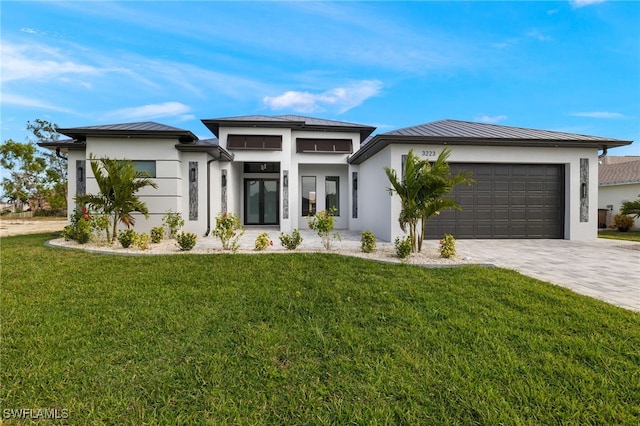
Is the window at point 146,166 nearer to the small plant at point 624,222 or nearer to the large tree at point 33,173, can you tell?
the large tree at point 33,173

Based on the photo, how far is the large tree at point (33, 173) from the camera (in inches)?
973

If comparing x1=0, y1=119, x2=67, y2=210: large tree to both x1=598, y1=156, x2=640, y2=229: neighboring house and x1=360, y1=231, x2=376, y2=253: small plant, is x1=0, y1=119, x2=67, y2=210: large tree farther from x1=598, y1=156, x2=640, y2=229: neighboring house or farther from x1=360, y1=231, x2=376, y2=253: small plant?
x1=598, y1=156, x2=640, y2=229: neighboring house

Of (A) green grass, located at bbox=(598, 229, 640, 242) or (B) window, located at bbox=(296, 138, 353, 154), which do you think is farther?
(B) window, located at bbox=(296, 138, 353, 154)

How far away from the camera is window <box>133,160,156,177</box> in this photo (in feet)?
33.9

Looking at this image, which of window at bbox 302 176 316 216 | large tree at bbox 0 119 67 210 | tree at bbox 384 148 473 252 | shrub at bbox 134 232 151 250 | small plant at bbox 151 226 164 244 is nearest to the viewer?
tree at bbox 384 148 473 252

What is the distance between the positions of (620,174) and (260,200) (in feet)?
73.9

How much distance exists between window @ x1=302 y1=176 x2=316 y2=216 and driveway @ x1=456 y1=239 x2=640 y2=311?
7657mm

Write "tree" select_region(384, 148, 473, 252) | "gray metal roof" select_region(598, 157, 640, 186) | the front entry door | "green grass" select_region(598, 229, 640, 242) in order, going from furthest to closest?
"gray metal roof" select_region(598, 157, 640, 186)
the front entry door
"green grass" select_region(598, 229, 640, 242)
"tree" select_region(384, 148, 473, 252)

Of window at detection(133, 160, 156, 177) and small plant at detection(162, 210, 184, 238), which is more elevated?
window at detection(133, 160, 156, 177)

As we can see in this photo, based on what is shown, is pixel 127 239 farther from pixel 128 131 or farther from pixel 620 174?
pixel 620 174

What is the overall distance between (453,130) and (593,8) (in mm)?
4902

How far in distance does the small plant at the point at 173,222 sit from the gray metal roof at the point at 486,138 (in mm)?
7030

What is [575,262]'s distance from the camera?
262 inches

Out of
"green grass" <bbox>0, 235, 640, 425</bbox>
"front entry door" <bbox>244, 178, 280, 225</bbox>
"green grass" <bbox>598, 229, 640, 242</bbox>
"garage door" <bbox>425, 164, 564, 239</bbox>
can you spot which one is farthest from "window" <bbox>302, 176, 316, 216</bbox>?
"green grass" <bbox>598, 229, 640, 242</bbox>
